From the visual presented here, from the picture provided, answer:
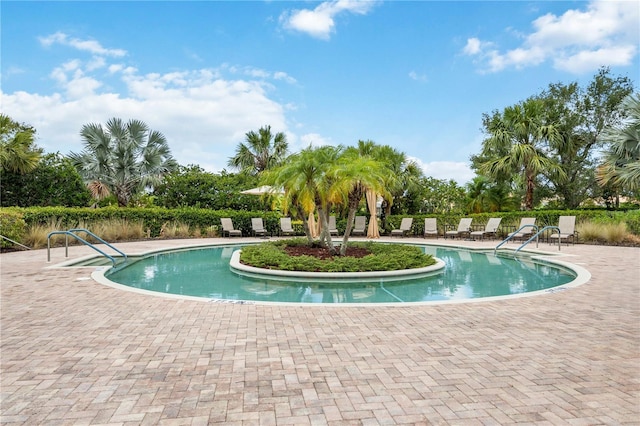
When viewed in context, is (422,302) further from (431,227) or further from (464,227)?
(431,227)

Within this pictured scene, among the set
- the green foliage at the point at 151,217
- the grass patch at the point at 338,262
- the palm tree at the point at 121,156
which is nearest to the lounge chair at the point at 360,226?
the green foliage at the point at 151,217

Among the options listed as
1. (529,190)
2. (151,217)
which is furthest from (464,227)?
(151,217)

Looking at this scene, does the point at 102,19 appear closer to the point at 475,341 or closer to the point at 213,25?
the point at 213,25

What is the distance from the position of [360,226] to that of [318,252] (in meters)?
10.3

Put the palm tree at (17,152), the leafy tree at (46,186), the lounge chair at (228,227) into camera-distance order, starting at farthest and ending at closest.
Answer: the lounge chair at (228,227), the leafy tree at (46,186), the palm tree at (17,152)

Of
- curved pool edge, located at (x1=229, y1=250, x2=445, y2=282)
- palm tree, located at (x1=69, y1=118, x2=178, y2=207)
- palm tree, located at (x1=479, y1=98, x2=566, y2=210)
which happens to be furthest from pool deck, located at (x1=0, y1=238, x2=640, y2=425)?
palm tree, located at (x1=69, y1=118, x2=178, y2=207)

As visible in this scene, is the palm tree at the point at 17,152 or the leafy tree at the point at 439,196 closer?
the palm tree at the point at 17,152

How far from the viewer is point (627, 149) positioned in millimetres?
15344

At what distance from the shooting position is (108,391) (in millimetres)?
2867

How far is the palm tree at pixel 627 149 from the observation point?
1464cm

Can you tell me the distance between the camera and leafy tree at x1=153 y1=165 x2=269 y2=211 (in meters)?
23.3

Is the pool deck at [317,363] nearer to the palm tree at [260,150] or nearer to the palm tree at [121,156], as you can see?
the palm tree at [121,156]

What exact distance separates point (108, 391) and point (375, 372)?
199 cm

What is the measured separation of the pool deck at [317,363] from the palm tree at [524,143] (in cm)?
1567
